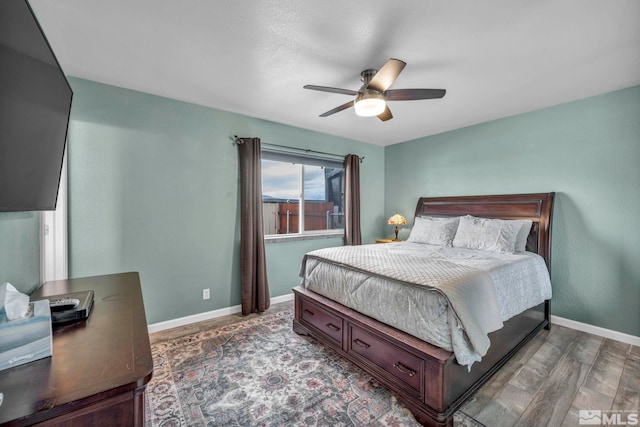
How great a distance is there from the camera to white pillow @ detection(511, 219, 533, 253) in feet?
9.87

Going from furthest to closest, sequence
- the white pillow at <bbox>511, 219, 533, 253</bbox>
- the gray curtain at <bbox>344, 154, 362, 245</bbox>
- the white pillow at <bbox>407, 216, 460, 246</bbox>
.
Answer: the gray curtain at <bbox>344, 154, 362, 245</bbox>
the white pillow at <bbox>407, 216, 460, 246</bbox>
the white pillow at <bbox>511, 219, 533, 253</bbox>

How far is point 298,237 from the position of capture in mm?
3982

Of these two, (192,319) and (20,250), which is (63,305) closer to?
(20,250)

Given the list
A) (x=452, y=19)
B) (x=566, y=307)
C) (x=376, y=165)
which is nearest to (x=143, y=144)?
(x=452, y=19)

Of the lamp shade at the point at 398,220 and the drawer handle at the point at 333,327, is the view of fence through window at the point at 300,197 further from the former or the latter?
the drawer handle at the point at 333,327

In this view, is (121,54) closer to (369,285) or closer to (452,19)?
(452,19)

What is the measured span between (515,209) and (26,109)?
13.6 ft

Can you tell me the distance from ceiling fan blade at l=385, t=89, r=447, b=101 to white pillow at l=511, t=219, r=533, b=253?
185 cm

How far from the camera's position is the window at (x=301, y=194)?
153 inches

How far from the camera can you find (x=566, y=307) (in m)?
3.02

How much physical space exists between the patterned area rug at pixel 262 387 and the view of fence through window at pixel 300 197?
1705 mm

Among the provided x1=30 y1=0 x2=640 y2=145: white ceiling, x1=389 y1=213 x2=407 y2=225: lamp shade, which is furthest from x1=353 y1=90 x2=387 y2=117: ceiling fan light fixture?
x1=389 y1=213 x2=407 y2=225: lamp shade

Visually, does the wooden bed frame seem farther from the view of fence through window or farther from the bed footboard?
the view of fence through window

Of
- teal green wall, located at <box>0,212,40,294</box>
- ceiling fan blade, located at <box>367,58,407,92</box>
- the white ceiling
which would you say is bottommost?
teal green wall, located at <box>0,212,40,294</box>
